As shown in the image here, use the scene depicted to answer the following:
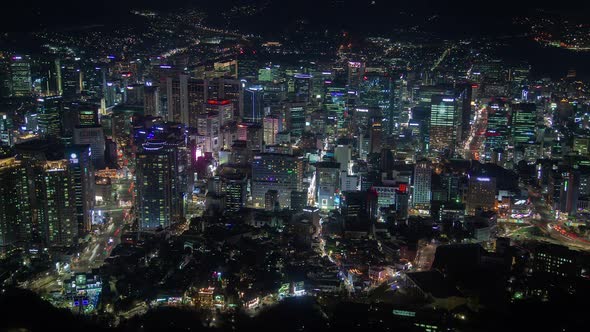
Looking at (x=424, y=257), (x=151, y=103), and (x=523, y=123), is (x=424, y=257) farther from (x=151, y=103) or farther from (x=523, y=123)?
(x=151, y=103)

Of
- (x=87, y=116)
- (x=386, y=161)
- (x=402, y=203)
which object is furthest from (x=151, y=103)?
(x=402, y=203)

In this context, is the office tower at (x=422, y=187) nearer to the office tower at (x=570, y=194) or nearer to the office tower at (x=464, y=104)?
the office tower at (x=570, y=194)

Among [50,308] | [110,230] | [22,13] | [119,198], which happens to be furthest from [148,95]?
[50,308]

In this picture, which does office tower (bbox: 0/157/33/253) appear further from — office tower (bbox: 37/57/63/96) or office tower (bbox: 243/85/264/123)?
office tower (bbox: 243/85/264/123)

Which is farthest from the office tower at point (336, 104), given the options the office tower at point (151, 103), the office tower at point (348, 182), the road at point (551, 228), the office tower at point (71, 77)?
the office tower at point (71, 77)

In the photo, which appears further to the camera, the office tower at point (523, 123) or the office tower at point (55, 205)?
the office tower at point (523, 123)

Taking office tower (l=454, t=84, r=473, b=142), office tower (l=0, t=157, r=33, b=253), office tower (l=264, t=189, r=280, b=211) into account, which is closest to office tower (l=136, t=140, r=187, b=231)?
office tower (l=264, t=189, r=280, b=211)

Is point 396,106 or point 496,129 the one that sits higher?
point 396,106
